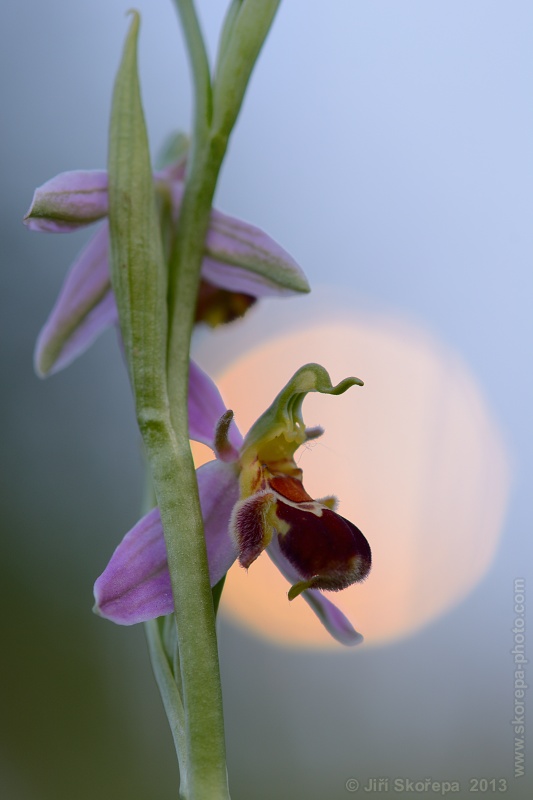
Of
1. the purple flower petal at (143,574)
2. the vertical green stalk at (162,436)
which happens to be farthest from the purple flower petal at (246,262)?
the purple flower petal at (143,574)

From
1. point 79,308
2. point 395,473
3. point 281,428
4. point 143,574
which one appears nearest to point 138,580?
point 143,574

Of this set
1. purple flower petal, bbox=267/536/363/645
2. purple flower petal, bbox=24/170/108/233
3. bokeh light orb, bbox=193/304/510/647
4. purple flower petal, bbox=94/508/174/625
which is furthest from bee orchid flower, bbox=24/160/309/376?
bokeh light orb, bbox=193/304/510/647

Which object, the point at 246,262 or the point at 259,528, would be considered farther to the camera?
the point at 246,262

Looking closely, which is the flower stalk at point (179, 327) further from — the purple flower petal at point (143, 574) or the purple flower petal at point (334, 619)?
the purple flower petal at point (334, 619)

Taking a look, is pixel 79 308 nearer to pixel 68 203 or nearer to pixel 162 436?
pixel 68 203

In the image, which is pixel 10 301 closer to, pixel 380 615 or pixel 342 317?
pixel 342 317

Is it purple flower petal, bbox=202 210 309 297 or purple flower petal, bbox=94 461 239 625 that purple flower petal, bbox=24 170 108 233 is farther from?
purple flower petal, bbox=94 461 239 625

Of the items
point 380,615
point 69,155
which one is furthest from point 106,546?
point 69,155
